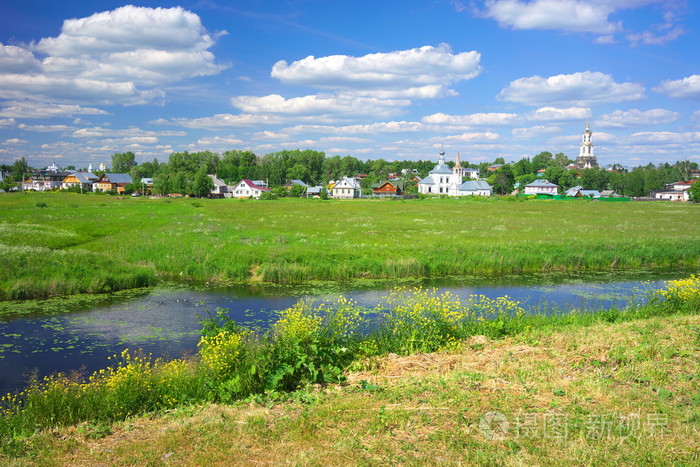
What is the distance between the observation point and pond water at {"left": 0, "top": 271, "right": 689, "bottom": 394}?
592 inches

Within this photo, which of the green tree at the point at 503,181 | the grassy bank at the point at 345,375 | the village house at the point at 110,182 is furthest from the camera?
the green tree at the point at 503,181

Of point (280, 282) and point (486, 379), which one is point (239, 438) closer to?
point (486, 379)

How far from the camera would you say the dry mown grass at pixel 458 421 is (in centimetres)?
694

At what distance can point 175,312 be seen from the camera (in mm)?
20703

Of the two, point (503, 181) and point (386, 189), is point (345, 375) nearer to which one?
point (386, 189)

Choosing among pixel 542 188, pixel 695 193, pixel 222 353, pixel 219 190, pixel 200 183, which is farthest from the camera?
pixel 542 188

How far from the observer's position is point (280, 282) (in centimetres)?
2752

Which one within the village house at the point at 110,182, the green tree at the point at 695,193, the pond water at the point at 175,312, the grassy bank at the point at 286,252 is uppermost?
the village house at the point at 110,182

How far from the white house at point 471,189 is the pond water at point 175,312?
419ft

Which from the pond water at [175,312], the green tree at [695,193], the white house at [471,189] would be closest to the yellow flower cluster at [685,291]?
the pond water at [175,312]

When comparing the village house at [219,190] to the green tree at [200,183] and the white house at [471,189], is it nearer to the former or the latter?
the green tree at [200,183]

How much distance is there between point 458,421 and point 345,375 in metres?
3.49

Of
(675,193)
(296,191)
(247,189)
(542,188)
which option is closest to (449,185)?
(542,188)

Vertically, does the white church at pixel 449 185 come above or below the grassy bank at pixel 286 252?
above
